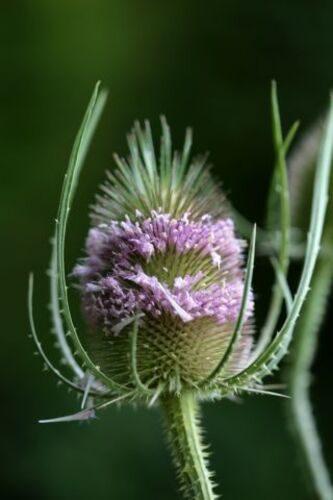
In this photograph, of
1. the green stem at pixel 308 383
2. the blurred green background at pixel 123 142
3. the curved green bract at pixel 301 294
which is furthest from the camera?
the blurred green background at pixel 123 142

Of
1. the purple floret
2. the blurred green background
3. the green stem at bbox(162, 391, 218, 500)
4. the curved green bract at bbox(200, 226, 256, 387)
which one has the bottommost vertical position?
the green stem at bbox(162, 391, 218, 500)

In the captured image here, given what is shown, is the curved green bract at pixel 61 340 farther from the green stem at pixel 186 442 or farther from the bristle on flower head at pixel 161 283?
the green stem at pixel 186 442

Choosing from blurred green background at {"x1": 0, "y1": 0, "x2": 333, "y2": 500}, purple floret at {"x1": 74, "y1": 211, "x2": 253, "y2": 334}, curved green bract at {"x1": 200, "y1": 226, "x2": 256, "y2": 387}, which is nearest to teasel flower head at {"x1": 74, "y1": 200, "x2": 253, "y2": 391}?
purple floret at {"x1": 74, "y1": 211, "x2": 253, "y2": 334}

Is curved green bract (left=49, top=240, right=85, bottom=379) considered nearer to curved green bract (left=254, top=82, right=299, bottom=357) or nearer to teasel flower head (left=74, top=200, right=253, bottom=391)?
teasel flower head (left=74, top=200, right=253, bottom=391)

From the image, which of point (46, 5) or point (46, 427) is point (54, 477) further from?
point (46, 5)

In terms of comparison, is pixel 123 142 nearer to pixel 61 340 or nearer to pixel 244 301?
pixel 61 340

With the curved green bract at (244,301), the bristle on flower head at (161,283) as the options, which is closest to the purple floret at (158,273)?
the bristle on flower head at (161,283)
